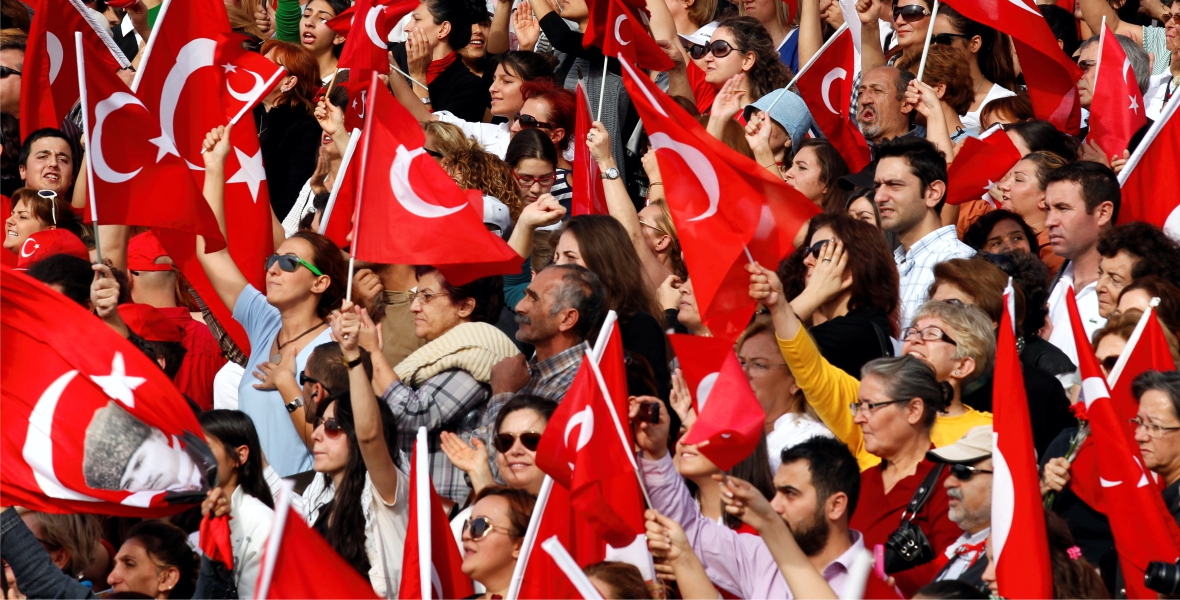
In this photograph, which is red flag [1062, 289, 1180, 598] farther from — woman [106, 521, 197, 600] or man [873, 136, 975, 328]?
woman [106, 521, 197, 600]

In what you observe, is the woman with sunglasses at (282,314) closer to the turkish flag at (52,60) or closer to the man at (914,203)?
the turkish flag at (52,60)

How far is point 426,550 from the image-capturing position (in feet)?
15.0

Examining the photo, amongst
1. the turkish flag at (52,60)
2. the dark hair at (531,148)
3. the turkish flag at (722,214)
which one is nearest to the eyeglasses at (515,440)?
the turkish flag at (722,214)

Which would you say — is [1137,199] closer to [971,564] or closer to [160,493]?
[971,564]

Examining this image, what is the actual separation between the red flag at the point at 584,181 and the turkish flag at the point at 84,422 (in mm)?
3040

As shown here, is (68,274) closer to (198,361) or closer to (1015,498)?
(198,361)

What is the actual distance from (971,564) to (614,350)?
1.34m

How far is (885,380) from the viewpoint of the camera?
5.47 meters

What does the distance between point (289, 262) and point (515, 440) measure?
1.58 m

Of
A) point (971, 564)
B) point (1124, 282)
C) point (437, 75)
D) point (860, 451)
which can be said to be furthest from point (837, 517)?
point (437, 75)

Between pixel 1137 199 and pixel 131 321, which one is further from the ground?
pixel 1137 199

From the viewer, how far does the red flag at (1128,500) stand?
15.6 ft

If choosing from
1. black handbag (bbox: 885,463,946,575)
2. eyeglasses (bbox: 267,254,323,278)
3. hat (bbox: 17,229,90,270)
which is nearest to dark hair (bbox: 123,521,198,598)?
eyeglasses (bbox: 267,254,323,278)

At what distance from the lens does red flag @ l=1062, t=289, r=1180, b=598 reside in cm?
477
